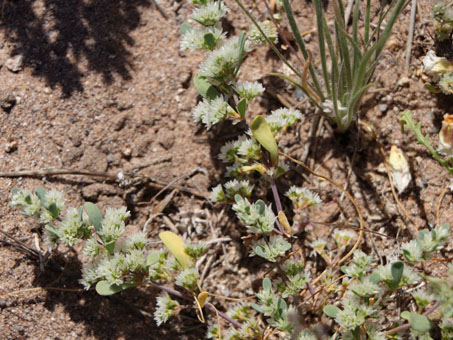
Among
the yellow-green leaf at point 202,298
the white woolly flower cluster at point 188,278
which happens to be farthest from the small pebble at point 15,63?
the yellow-green leaf at point 202,298

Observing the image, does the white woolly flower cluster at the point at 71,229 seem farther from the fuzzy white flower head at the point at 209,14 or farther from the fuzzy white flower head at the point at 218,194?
the fuzzy white flower head at the point at 209,14

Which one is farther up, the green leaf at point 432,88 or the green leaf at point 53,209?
the green leaf at point 432,88

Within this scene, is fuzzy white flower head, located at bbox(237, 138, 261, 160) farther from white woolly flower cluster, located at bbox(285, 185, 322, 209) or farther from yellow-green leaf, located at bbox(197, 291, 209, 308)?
yellow-green leaf, located at bbox(197, 291, 209, 308)

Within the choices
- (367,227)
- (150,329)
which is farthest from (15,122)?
(367,227)

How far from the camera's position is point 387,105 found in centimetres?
214

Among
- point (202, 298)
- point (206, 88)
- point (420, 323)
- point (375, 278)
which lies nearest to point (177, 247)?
point (202, 298)

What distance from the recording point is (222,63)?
1.82 m

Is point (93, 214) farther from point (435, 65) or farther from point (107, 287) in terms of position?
point (435, 65)

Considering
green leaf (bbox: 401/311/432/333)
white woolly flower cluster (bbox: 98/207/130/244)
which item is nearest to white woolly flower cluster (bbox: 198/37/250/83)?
white woolly flower cluster (bbox: 98/207/130/244)

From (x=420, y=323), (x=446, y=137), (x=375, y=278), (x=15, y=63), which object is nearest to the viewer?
(x=420, y=323)

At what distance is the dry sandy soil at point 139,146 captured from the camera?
200cm

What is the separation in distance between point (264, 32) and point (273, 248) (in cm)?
98

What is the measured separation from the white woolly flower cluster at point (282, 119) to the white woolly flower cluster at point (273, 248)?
17.7 inches

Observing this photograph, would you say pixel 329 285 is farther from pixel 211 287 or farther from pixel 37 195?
pixel 37 195
